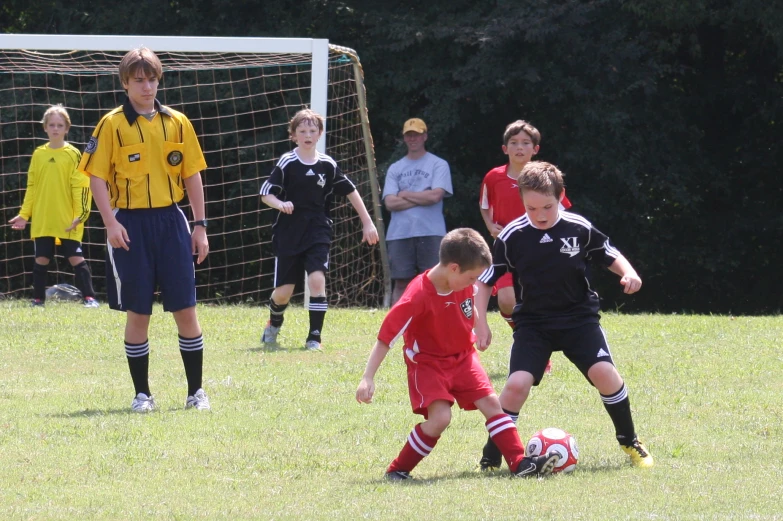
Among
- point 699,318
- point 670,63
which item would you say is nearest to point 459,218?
point 670,63

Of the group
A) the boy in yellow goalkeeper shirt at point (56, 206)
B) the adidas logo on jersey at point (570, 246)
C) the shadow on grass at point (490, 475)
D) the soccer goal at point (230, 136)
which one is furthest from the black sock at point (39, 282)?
the adidas logo on jersey at point (570, 246)

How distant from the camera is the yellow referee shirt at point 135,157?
20.6 ft

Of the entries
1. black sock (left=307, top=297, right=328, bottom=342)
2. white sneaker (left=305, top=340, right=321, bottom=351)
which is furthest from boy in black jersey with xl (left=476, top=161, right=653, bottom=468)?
black sock (left=307, top=297, right=328, bottom=342)

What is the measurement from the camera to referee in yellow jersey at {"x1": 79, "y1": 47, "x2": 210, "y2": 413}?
20.6 feet

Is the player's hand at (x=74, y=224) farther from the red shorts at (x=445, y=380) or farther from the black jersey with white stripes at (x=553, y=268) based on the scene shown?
the red shorts at (x=445, y=380)

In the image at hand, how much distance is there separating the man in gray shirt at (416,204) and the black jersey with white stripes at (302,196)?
8.61 ft

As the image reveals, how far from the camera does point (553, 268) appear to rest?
207 inches

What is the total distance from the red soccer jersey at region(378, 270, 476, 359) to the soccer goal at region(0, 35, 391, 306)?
8.26m

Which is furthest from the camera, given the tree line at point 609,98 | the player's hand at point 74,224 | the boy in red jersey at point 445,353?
the tree line at point 609,98

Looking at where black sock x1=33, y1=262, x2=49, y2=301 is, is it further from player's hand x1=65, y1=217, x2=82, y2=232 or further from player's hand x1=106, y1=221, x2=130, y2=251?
player's hand x1=106, y1=221, x2=130, y2=251

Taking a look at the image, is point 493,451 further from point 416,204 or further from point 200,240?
point 416,204

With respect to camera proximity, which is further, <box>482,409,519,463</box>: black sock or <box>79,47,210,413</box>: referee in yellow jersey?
<box>79,47,210,413</box>: referee in yellow jersey

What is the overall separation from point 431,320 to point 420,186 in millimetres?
7005

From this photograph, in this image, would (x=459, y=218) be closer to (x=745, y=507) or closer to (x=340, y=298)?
(x=340, y=298)
